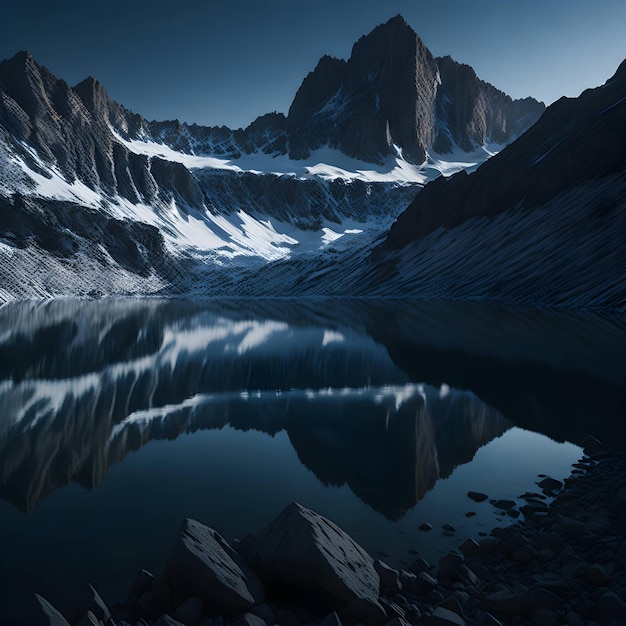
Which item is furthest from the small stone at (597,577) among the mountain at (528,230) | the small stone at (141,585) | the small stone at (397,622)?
the mountain at (528,230)

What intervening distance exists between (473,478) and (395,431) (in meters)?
4.02

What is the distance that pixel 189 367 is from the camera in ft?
87.7

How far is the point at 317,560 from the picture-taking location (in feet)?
22.3

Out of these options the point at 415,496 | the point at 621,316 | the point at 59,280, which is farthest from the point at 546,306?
the point at 59,280

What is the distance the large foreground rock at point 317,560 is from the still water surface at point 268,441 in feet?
3.62

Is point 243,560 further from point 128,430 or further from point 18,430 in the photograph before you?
point 18,430

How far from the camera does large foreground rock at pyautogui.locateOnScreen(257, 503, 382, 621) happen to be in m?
6.68

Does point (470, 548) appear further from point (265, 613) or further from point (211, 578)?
point (211, 578)

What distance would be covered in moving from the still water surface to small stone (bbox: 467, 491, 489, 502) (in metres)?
0.13

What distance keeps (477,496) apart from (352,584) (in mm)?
4685

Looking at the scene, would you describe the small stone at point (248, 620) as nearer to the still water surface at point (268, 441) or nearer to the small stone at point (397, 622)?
the small stone at point (397, 622)

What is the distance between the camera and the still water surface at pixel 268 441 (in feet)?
29.1

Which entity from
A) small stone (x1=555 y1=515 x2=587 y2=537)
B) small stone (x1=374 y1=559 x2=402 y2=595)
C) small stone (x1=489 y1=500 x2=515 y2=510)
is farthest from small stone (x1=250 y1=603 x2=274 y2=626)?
small stone (x1=489 y1=500 x2=515 y2=510)

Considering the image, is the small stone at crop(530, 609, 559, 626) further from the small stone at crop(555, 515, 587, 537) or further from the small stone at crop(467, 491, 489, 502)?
the small stone at crop(467, 491, 489, 502)
